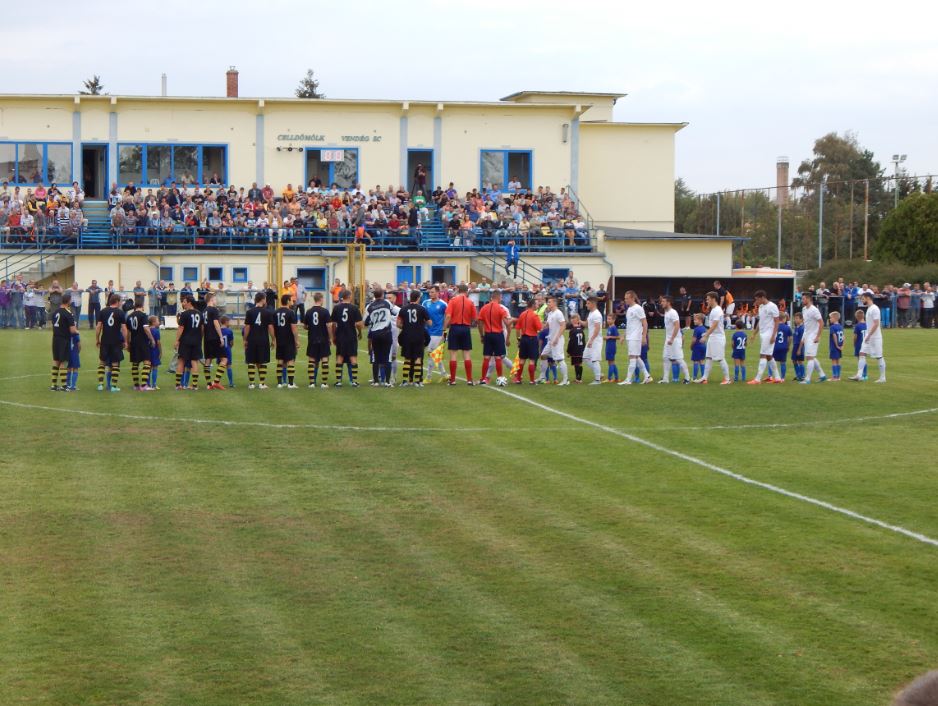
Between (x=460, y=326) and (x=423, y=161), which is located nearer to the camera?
(x=460, y=326)

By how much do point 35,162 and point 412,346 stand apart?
107ft

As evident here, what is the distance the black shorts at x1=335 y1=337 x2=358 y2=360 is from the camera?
24.8 m

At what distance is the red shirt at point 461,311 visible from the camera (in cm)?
2458

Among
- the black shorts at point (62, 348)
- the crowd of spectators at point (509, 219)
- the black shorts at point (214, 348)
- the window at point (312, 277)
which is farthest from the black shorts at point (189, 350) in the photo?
the crowd of spectators at point (509, 219)

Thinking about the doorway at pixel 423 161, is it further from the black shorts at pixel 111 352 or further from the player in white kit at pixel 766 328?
the black shorts at pixel 111 352

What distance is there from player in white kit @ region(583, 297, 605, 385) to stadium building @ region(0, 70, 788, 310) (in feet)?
75.4

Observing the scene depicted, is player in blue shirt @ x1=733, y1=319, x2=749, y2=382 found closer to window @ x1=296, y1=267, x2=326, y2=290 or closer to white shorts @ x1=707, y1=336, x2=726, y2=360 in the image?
white shorts @ x1=707, y1=336, x2=726, y2=360

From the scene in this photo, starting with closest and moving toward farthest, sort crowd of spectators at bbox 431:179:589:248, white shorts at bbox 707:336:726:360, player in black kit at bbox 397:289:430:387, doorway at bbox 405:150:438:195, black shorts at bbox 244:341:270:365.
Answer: black shorts at bbox 244:341:270:365
player in black kit at bbox 397:289:430:387
white shorts at bbox 707:336:726:360
crowd of spectators at bbox 431:179:589:248
doorway at bbox 405:150:438:195

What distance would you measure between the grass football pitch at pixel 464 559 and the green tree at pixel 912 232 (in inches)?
1754

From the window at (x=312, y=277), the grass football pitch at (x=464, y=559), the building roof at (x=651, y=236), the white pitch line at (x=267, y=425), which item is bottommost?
the grass football pitch at (x=464, y=559)

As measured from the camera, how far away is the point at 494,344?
25.1 m

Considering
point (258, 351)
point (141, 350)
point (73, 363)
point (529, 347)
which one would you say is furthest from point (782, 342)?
point (73, 363)

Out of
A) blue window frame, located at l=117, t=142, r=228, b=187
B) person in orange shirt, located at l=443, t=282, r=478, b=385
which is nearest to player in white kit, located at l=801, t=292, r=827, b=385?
person in orange shirt, located at l=443, t=282, r=478, b=385

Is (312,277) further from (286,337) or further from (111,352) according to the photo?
(111,352)
